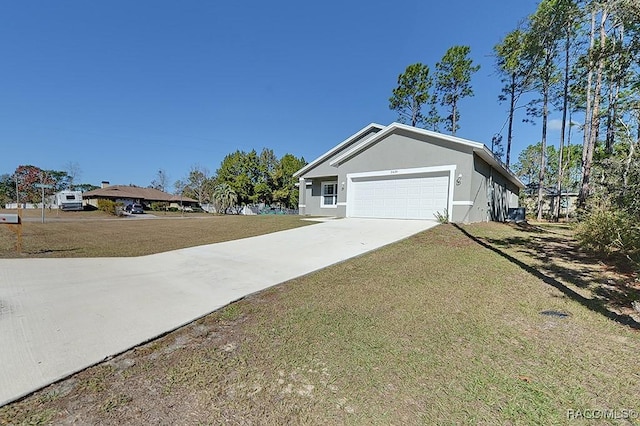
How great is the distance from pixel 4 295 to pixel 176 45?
17342mm

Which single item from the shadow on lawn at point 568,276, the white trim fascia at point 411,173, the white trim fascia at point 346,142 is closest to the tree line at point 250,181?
the white trim fascia at point 346,142

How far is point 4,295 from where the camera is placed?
4.16m

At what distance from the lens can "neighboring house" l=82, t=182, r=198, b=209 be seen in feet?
136

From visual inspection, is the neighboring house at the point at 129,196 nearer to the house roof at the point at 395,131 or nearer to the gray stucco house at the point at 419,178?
the house roof at the point at 395,131

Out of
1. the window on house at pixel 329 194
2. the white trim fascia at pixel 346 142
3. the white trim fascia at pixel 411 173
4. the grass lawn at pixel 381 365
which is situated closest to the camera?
the grass lawn at pixel 381 365

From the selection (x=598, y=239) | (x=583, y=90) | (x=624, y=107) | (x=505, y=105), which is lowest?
(x=598, y=239)

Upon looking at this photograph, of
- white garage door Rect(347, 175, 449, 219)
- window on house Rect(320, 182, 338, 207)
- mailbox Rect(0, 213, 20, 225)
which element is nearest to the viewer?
mailbox Rect(0, 213, 20, 225)

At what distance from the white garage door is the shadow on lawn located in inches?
162

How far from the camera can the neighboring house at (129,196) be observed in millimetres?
41531

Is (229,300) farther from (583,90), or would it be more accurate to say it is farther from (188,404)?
(583,90)

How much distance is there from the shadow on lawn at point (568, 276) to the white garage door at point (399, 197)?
A: 4112mm

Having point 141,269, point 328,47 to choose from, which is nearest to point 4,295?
point 141,269

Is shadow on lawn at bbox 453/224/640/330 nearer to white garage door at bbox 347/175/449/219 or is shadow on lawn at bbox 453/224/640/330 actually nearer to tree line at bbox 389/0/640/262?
tree line at bbox 389/0/640/262

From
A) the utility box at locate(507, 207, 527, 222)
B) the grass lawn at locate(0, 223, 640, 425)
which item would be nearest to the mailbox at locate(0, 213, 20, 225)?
the grass lawn at locate(0, 223, 640, 425)
